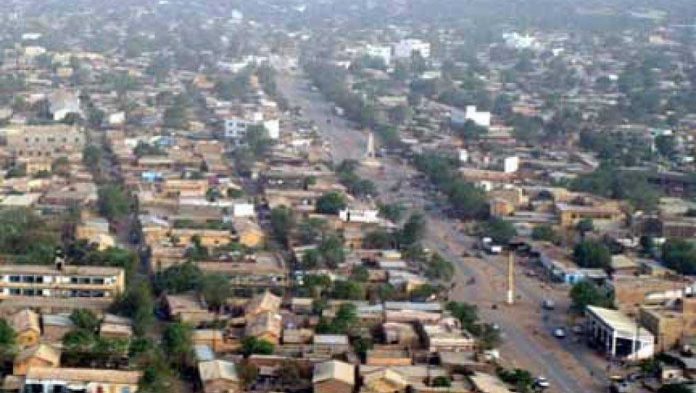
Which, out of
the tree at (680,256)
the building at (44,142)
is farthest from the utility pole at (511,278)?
the building at (44,142)

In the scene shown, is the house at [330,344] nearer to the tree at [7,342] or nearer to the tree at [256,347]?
the tree at [256,347]

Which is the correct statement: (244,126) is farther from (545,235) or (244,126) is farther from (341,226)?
(545,235)

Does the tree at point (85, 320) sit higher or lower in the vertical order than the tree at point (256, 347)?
higher

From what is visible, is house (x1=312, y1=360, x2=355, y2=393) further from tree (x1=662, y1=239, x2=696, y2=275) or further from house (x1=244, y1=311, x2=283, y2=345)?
tree (x1=662, y1=239, x2=696, y2=275)

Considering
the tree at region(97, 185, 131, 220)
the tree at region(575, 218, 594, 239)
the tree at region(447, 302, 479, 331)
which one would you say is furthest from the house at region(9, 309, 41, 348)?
the tree at region(575, 218, 594, 239)

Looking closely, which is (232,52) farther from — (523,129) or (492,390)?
(492,390)

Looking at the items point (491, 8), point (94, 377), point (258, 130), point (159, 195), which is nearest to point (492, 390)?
point (94, 377)

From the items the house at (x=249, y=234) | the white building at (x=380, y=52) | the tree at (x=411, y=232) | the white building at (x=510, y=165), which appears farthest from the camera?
the white building at (x=380, y=52)
